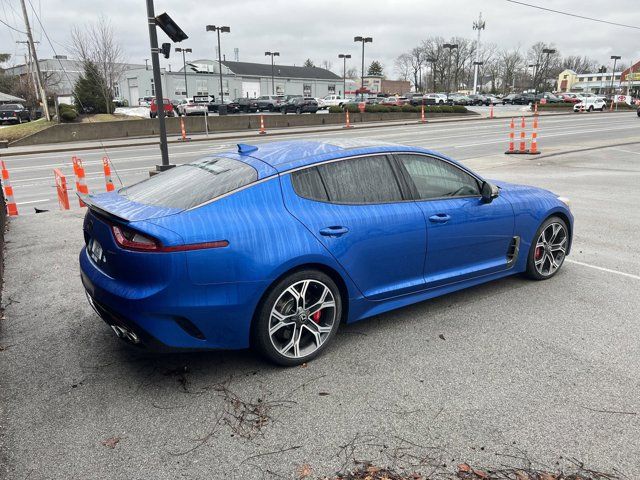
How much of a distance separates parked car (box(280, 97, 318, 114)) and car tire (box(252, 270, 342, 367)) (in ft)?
152

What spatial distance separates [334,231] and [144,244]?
1264 mm

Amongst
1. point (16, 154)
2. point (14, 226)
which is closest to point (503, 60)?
point (16, 154)

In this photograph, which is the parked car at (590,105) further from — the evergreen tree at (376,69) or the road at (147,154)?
the evergreen tree at (376,69)

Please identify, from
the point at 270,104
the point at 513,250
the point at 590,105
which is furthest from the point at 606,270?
the point at 590,105

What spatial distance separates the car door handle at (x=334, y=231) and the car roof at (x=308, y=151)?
0.51 m

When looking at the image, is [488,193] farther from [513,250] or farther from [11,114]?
[11,114]

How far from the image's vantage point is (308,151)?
157 inches

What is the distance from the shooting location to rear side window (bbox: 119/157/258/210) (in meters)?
3.48

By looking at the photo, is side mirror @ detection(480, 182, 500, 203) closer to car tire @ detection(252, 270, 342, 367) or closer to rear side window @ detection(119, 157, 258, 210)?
car tire @ detection(252, 270, 342, 367)

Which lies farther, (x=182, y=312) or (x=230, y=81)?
(x=230, y=81)

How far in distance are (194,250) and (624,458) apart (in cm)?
261

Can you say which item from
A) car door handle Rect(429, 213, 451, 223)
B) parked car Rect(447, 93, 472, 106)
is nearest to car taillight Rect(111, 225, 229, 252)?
car door handle Rect(429, 213, 451, 223)

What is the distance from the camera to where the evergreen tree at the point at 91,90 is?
1457 inches

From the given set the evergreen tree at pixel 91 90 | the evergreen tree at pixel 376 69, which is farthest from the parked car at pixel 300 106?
the evergreen tree at pixel 376 69
